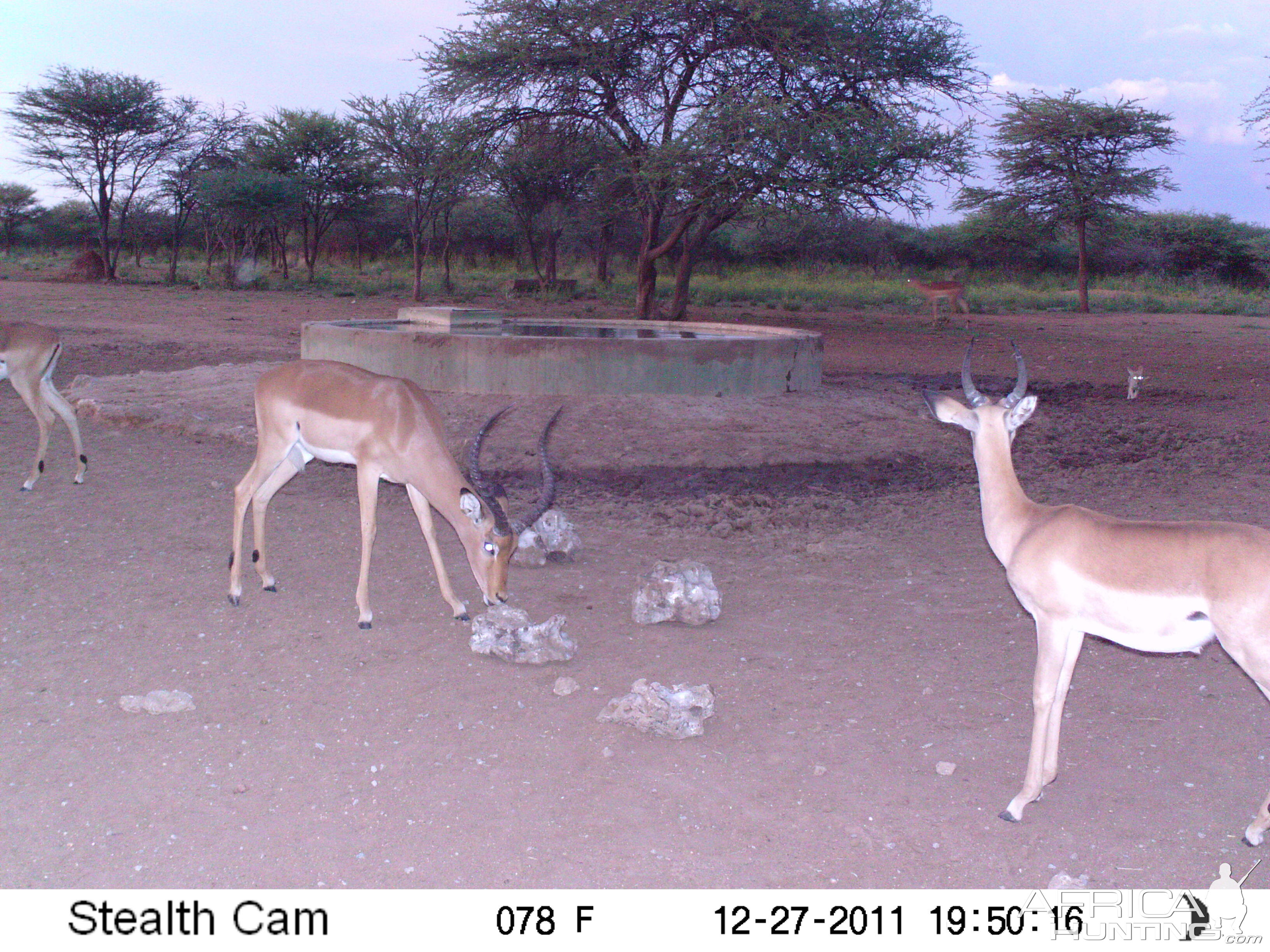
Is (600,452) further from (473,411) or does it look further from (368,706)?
(368,706)

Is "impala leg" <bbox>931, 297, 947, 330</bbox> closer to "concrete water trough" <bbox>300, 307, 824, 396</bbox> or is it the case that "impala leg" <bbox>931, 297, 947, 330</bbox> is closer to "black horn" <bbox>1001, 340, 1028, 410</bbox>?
"concrete water trough" <bbox>300, 307, 824, 396</bbox>

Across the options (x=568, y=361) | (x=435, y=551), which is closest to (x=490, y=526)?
(x=435, y=551)

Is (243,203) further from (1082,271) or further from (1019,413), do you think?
(1019,413)

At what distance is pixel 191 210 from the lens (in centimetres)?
3544

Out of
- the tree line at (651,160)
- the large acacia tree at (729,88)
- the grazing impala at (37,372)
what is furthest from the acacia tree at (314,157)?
the grazing impala at (37,372)

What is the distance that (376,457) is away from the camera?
16.8 feet

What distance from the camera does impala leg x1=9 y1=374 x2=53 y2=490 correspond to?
7391mm

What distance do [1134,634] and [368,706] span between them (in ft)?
8.97

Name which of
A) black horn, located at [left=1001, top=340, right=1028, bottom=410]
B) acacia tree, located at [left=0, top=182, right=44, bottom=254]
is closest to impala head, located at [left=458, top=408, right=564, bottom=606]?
black horn, located at [left=1001, top=340, right=1028, bottom=410]

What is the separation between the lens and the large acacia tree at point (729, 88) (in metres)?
17.9

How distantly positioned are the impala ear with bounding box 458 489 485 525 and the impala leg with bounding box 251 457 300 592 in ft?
3.99

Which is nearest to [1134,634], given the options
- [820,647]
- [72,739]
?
[820,647]

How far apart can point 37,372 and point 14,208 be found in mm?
45877

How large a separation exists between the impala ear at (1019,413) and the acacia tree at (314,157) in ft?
105
